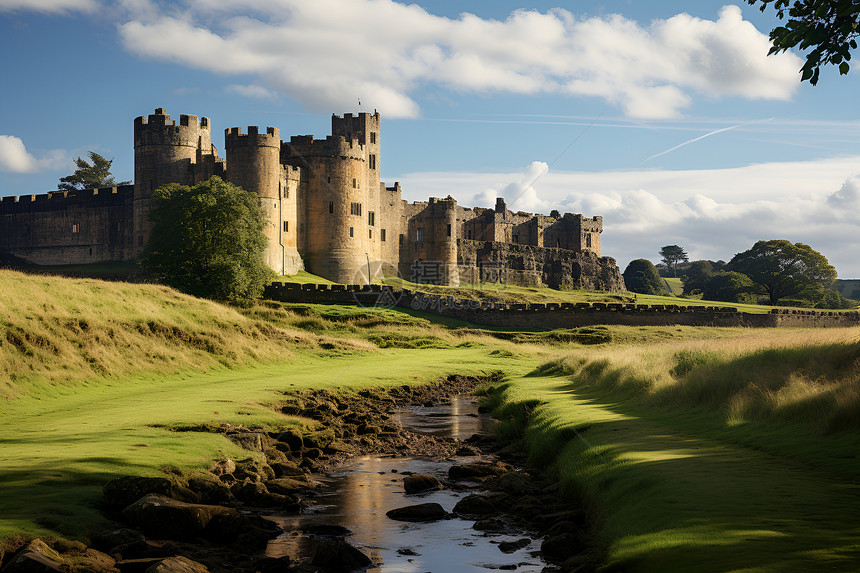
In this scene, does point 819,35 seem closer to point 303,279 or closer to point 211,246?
point 211,246

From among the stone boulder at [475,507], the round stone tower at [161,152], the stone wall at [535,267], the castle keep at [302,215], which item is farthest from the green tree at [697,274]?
the stone boulder at [475,507]

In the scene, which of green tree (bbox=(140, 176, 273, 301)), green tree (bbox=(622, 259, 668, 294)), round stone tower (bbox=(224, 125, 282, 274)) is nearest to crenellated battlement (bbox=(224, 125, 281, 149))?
round stone tower (bbox=(224, 125, 282, 274))

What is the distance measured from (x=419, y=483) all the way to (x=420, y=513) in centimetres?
206

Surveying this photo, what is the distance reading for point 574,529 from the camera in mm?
10867

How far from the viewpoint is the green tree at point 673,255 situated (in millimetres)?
171500

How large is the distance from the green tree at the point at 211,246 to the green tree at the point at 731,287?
75312 millimetres

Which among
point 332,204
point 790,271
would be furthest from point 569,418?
point 790,271

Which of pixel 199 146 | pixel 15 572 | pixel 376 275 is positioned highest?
pixel 199 146

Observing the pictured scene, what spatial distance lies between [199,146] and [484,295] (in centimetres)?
3319

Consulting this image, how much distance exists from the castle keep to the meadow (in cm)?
3604

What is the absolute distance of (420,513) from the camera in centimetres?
1237

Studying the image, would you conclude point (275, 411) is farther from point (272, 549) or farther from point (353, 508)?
point (272, 549)

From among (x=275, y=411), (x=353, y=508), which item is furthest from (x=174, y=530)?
(x=275, y=411)

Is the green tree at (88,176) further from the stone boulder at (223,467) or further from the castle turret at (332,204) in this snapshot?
the stone boulder at (223,467)
